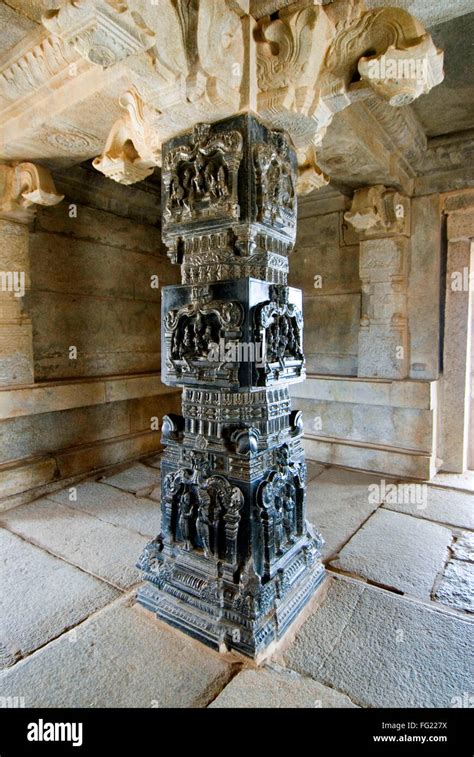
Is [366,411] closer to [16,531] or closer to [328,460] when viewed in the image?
[328,460]

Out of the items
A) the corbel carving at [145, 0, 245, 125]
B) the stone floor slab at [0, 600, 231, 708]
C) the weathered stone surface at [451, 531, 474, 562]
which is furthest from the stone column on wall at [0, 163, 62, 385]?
the weathered stone surface at [451, 531, 474, 562]

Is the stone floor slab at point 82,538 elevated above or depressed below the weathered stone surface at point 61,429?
below

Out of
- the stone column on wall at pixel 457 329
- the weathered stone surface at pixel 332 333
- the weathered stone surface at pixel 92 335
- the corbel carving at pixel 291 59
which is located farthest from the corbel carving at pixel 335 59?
the weathered stone surface at pixel 92 335

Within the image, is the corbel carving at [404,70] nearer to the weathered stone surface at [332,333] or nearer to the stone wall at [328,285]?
the stone wall at [328,285]

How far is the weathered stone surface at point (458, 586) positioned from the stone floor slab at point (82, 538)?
1743 mm

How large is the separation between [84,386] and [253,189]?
287 centimetres

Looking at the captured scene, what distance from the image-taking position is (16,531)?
303cm

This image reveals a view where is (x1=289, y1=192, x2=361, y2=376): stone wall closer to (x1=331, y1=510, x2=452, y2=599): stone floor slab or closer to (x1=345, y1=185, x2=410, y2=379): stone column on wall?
(x1=345, y1=185, x2=410, y2=379): stone column on wall

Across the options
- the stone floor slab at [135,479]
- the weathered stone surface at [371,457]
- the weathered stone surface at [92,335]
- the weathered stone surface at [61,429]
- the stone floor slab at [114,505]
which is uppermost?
the weathered stone surface at [92,335]

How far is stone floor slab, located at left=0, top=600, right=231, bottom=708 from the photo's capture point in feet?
5.38

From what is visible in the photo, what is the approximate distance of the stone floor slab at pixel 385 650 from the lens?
66.2 inches
